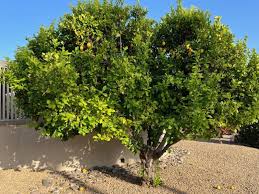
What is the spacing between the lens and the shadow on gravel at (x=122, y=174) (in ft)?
26.8

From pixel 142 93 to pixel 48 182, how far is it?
239cm

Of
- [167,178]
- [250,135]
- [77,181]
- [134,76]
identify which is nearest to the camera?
[134,76]

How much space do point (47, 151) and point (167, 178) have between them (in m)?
2.35

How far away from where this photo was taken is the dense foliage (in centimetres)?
1510

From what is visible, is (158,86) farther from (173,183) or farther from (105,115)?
(173,183)

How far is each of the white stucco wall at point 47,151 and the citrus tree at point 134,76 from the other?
1.06 meters

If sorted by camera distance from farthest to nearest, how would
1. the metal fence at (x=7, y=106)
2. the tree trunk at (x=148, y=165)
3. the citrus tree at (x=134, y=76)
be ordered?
the metal fence at (x=7, y=106) → the tree trunk at (x=148, y=165) → the citrus tree at (x=134, y=76)

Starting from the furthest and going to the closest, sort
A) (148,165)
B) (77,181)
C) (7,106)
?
(7,106)
(77,181)
(148,165)

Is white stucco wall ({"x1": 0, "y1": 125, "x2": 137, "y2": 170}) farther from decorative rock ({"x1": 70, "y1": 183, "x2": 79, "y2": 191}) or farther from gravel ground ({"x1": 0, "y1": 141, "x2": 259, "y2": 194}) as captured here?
decorative rock ({"x1": 70, "y1": 183, "x2": 79, "y2": 191})

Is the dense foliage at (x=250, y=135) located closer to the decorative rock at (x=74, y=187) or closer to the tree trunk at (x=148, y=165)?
the tree trunk at (x=148, y=165)

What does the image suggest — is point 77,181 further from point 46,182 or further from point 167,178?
point 167,178

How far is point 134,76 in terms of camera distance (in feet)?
21.5

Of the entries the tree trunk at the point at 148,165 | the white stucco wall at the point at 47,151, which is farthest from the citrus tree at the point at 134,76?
the white stucco wall at the point at 47,151

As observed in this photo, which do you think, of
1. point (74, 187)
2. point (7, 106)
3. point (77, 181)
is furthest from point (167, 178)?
point (7, 106)
